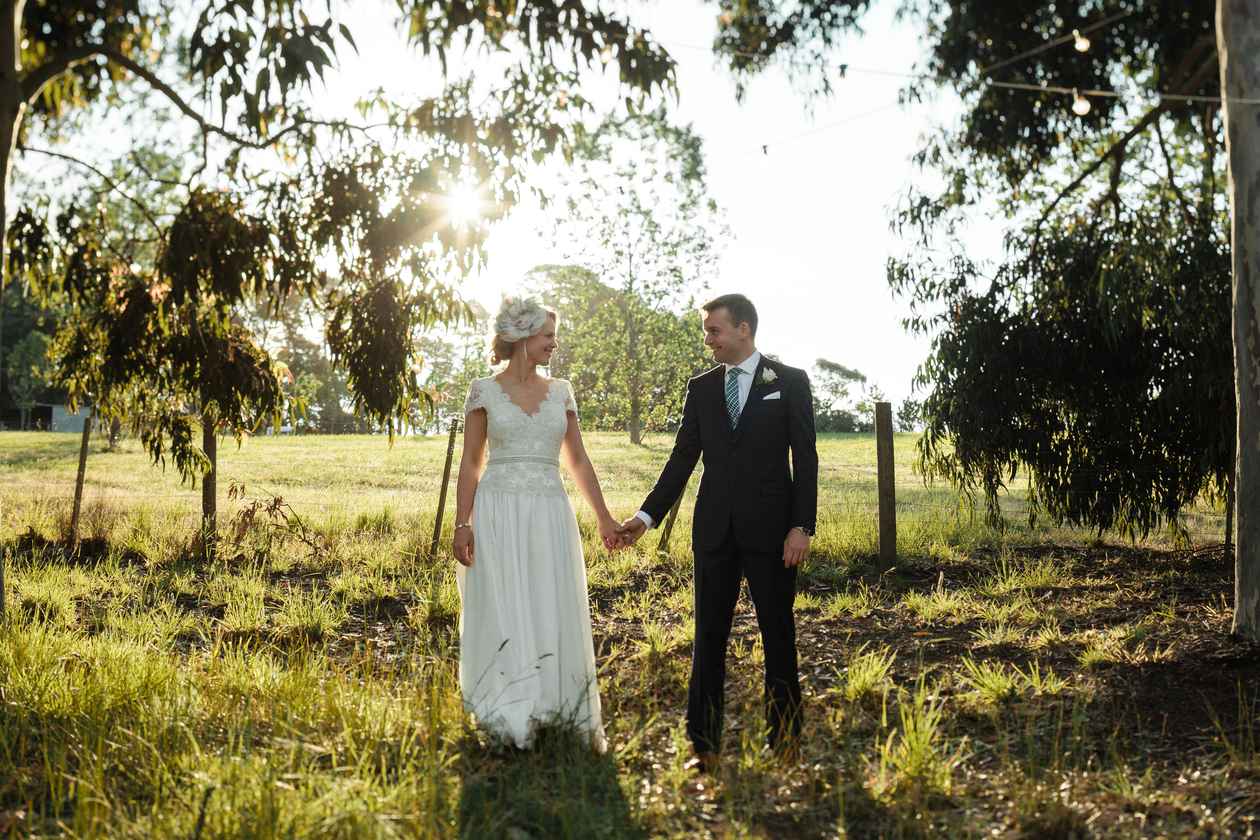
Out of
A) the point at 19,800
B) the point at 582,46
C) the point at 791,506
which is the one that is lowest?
the point at 19,800

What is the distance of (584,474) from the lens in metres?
4.70

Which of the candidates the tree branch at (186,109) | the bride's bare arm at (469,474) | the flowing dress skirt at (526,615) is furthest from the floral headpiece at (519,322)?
the tree branch at (186,109)

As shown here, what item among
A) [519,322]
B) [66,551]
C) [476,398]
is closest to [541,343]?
[519,322]

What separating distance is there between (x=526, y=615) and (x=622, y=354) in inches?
885

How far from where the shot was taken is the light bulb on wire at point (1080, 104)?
9.49m

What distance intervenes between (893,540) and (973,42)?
16.3 feet

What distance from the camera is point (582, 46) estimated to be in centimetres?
659

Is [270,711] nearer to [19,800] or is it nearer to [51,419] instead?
[19,800]

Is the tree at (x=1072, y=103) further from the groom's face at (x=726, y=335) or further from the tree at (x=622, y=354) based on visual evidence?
the tree at (x=622, y=354)

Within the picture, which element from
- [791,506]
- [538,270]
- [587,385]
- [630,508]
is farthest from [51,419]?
[791,506]

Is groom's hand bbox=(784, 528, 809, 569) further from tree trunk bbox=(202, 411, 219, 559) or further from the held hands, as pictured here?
tree trunk bbox=(202, 411, 219, 559)

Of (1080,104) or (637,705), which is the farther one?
(1080,104)

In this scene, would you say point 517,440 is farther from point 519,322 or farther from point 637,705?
point 637,705

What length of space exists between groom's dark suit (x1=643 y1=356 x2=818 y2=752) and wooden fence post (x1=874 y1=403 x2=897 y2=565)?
5787 millimetres
